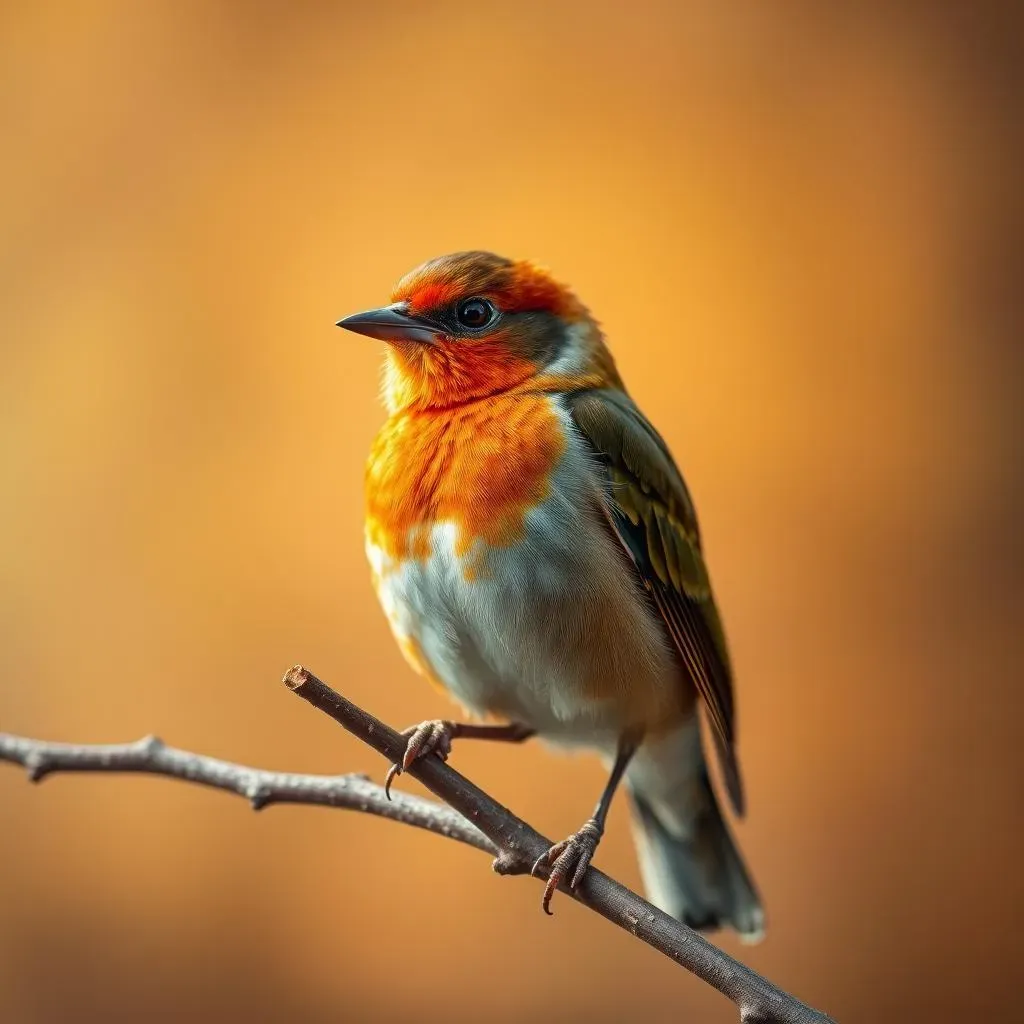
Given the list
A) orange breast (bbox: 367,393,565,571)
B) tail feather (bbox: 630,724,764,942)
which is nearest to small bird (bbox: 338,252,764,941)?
orange breast (bbox: 367,393,565,571)

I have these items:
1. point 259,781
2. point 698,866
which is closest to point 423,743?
point 259,781

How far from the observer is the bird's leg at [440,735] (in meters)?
1.61

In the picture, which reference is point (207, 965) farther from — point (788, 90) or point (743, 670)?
point (788, 90)

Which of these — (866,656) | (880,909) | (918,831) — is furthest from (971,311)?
(880,909)

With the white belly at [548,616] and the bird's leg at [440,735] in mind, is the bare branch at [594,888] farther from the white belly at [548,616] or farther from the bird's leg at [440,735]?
the white belly at [548,616]

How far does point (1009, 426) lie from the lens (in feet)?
12.3

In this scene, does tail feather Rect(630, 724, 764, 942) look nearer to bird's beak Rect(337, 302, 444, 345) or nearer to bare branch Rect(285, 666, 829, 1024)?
bare branch Rect(285, 666, 829, 1024)

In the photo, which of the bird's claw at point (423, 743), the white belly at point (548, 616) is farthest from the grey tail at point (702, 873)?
the bird's claw at point (423, 743)

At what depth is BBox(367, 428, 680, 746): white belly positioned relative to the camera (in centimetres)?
178

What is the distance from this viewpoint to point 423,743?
1771 millimetres

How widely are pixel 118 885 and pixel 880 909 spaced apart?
2.30m

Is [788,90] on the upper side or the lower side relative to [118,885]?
upper

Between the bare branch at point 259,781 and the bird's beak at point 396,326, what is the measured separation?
0.67 meters

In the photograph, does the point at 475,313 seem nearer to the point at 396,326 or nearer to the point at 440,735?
the point at 396,326
